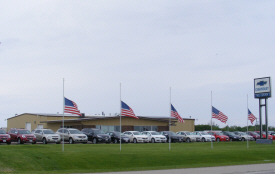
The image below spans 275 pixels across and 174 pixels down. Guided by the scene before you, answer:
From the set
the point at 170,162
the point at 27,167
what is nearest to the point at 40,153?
the point at 27,167

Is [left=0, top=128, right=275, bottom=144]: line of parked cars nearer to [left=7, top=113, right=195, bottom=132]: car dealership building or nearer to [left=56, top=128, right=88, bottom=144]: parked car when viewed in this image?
[left=56, top=128, right=88, bottom=144]: parked car

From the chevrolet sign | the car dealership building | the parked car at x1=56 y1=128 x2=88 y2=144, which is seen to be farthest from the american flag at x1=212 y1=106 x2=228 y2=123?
the car dealership building

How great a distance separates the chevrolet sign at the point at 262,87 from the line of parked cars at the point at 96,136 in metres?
6.89

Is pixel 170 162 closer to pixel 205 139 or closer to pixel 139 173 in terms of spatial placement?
pixel 139 173

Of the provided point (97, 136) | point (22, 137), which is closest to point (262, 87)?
point (97, 136)

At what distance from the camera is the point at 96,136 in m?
38.8

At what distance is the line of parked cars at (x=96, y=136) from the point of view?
32.9 meters

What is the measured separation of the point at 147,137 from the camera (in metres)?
42.3

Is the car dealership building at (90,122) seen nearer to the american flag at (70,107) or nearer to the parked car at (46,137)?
the parked car at (46,137)

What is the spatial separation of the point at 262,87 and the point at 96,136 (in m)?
20.8

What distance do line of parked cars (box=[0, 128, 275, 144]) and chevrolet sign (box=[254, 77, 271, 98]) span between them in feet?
22.6

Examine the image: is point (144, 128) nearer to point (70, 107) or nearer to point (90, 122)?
point (90, 122)

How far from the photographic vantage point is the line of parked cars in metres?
32.9

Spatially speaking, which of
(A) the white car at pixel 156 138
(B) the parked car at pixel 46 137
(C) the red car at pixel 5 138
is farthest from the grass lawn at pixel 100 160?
(A) the white car at pixel 156 138
